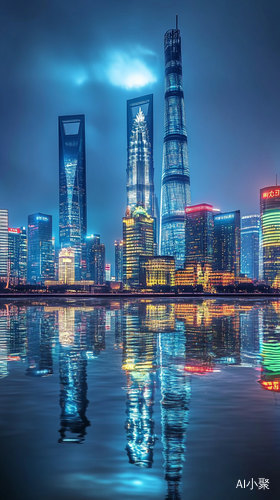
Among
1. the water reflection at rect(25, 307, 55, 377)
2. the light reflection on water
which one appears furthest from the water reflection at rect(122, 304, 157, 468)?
the water reflection at rect(25, 307, 55, 377)

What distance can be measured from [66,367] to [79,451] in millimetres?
11741

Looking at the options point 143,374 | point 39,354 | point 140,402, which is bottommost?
point 39,354

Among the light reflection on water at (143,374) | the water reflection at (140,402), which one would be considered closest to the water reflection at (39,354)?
the light reflection on water at (143,374)

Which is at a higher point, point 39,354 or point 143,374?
point 143,374

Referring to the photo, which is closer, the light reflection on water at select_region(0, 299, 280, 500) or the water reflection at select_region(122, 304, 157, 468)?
the light reflection on water at select_region(0, 299, 280, 500)

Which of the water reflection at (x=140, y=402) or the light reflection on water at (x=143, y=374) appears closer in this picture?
the light reflection on water at (x=143, y=374)

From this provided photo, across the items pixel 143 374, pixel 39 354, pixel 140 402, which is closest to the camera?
pixel 140 402

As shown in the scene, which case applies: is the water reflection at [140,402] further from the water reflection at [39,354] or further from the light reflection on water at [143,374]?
the water reflection at [39,354]

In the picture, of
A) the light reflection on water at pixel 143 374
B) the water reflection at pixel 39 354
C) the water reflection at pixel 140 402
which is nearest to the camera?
the light reflection on water at pixel 143 374

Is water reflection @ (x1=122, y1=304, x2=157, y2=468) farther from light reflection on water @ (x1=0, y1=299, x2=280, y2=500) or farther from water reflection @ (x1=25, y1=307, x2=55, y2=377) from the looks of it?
water reflection @ (x1=25, y1=307, x2=55, y2=377)

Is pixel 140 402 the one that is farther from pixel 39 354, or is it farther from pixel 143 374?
pixel 39 354

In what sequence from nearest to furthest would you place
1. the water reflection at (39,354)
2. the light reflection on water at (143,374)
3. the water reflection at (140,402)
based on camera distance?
the light reflection on water at (143,374) < the water reflection at (140,402) < the water reflection at (39,354)

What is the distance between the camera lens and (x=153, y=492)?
8062mm

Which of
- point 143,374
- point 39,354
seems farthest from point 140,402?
point 39,354
